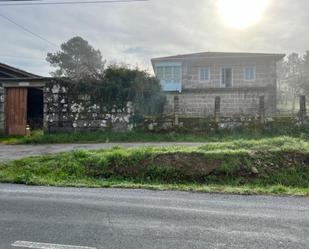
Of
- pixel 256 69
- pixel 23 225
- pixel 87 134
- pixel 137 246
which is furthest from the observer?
pixel 256 69

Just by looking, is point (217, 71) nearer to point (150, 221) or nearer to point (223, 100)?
point (223, 100)

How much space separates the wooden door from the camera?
1975 cm

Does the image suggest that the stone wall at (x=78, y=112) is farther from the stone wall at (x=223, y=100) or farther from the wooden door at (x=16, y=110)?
the stone wall at (x=223, y=100)

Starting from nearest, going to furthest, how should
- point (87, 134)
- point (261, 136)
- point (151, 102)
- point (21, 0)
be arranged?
point (21, 0) → point (261, 136) → point (87, 134) → point (151, 102)

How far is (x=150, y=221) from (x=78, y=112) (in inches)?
542

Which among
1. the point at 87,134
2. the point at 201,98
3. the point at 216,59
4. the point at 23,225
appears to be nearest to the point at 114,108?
the point at 87,134

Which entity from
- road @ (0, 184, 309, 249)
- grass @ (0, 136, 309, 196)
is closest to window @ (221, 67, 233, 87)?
grass @ (0, 136, 309, 196)

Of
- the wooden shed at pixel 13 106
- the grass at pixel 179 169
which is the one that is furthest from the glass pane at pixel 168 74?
the grass at pixel 179 169

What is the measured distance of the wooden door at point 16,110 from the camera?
1975cm

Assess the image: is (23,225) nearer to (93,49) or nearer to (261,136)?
(261,136)

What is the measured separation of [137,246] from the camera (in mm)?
3951

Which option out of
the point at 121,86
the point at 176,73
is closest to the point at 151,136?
the point at 121,86

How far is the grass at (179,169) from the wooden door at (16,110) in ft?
32.6

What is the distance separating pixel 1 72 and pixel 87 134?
9.43m
